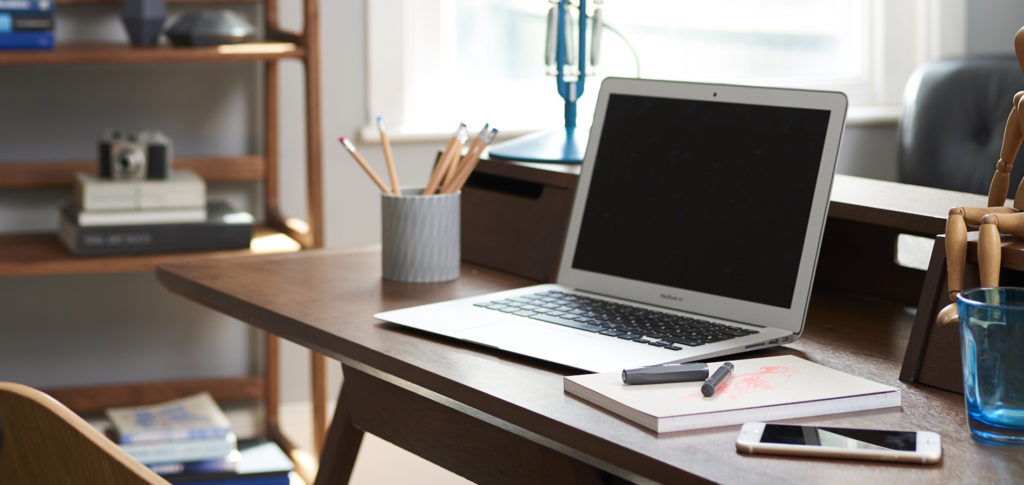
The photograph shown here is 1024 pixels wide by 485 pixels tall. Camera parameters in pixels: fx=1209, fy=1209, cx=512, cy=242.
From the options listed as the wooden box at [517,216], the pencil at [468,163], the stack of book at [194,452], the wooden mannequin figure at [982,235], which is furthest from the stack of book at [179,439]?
the wooden mannequin figure at [982,235]

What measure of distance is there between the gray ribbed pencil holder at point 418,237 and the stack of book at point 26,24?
105 centimetres

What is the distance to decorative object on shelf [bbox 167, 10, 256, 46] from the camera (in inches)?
89.6

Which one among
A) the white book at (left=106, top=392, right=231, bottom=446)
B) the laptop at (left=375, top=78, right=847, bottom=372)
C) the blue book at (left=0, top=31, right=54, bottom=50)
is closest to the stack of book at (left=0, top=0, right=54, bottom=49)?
the blue book at (left=0, top=31, right=54, bottom=50)

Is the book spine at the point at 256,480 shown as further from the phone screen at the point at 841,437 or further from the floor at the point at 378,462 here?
the phone screen at the point at 841,437

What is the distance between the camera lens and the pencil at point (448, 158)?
4.85 ft

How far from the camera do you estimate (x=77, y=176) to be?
235cm

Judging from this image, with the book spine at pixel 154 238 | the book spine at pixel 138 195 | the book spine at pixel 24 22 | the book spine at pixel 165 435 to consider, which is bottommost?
the book spine at pixel 165 435

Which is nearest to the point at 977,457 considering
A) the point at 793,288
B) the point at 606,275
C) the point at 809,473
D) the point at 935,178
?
the point at 809,473

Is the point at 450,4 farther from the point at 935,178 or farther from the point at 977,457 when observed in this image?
the point at 977,457

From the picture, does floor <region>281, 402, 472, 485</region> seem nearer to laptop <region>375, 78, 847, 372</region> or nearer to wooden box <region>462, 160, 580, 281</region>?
wooden box <region>462, 160, 580, 281</region>

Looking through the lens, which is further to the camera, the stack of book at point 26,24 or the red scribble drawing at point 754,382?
the stack of book at point 26,24

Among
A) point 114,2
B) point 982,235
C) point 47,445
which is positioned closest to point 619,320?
point 982,235

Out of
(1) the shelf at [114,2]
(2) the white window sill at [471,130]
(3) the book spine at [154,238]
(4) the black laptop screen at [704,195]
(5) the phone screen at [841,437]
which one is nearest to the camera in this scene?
(5) the phone screen at [841,437]

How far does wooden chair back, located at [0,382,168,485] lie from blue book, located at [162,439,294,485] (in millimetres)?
1561
